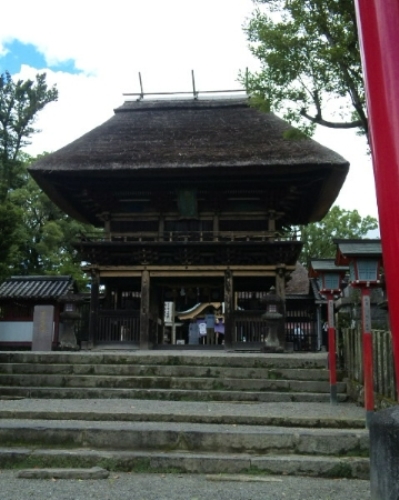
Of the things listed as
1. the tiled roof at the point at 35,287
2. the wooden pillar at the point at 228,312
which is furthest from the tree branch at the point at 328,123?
the tiled roof at the point at 35,287

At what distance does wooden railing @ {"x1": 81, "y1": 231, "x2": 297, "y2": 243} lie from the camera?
14.3 metres

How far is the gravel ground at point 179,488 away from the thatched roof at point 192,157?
9601mm

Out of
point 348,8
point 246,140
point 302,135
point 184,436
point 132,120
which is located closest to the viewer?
point 184,436

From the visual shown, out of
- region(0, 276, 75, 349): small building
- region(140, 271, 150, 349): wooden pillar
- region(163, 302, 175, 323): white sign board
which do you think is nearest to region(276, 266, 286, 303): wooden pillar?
region(140, 271, 150, 349): wooden pillar

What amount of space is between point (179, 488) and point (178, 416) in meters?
1.78

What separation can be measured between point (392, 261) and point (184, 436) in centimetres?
433

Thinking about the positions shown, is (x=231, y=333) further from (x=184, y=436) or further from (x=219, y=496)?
(x=219, y=496)

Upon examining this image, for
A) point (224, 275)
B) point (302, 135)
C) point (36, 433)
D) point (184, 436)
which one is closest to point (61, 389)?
point (36, 433)

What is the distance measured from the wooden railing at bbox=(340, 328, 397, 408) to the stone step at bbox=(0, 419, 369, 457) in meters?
0.74

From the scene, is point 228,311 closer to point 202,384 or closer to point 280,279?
point 280,279

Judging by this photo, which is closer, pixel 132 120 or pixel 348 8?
pixel 348 8

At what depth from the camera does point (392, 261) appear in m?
1.60

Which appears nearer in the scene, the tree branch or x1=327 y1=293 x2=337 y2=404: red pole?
x1=327 y1=293 x2=337 y2=404: red pole

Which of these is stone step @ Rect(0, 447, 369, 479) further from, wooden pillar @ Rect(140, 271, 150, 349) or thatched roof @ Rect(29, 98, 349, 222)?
thatched roof @ Rect(29, 98, 349, 222)
